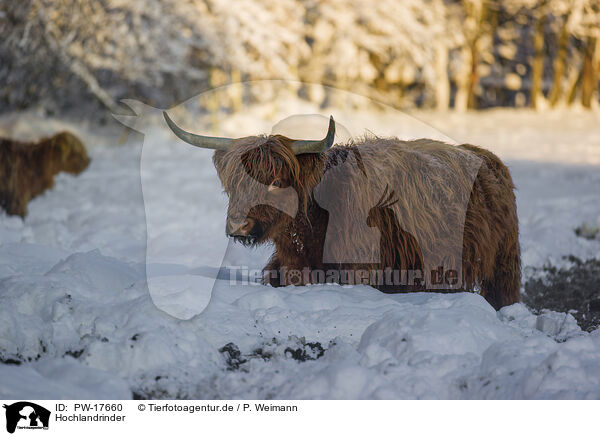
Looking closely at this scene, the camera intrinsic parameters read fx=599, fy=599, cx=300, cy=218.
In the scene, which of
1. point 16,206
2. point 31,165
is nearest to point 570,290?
point 16,206

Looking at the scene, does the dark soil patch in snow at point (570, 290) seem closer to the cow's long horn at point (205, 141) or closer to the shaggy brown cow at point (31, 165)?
the cow's long horn at point (205, 141)

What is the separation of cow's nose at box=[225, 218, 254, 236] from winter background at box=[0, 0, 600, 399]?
1.25 feet

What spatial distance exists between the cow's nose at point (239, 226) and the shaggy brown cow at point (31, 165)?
3.84 metres

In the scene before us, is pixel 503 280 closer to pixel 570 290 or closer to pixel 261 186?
pixel 570 290

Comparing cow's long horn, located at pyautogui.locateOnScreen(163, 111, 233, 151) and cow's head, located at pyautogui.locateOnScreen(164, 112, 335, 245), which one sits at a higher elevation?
cow's long horn, located at pyautogui.locateOnScreen(163, 111, 233, 151)

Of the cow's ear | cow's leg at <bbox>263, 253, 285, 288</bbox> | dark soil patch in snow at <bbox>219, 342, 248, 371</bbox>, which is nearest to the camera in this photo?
dark soil patch in snow at <bbox>219, 342, 248, 371</bbox>

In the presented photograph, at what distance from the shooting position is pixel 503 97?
21.4 metres

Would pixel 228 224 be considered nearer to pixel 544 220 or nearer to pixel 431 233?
pixel 431 233

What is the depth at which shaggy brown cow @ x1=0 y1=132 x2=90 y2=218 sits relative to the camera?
20.2 ft

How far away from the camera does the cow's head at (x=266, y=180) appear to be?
318 centimetres

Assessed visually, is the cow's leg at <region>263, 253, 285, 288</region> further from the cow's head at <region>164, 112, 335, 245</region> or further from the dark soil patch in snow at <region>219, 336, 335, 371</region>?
the dark soil patch in snow at <region>219, 336, 335, 371</region>

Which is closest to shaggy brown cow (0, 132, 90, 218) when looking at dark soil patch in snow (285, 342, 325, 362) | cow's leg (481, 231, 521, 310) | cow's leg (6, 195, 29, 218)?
cow's leg (6, 195, 29, 218)

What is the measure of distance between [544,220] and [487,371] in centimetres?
410
